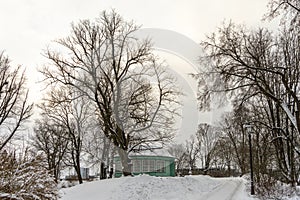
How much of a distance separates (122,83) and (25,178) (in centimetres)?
1817

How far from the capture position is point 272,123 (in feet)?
82.6

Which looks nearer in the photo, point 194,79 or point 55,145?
point 194,79

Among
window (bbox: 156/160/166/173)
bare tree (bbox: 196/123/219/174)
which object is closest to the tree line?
window (bbox: 156/160/166/173)

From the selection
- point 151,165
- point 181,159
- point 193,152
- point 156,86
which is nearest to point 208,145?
point 193,152

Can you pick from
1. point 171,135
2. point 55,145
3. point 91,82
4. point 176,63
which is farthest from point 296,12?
point 55,145

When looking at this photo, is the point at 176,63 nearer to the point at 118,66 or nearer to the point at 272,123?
the point at 118,66

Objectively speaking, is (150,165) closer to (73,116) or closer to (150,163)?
(150,163)

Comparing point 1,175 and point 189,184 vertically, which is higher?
point 1,175

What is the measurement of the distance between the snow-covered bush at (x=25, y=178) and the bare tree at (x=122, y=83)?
1508cm

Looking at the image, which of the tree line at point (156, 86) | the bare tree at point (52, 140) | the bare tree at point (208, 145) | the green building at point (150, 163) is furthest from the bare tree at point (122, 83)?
the bare tree at point (208, 145)

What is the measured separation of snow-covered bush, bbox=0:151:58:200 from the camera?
21.7 feet

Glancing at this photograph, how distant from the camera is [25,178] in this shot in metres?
6.95

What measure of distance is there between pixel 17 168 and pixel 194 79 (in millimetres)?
13117

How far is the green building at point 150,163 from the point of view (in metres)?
33.8
